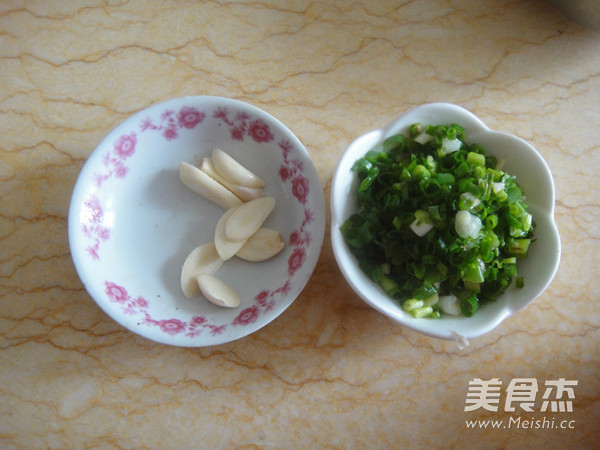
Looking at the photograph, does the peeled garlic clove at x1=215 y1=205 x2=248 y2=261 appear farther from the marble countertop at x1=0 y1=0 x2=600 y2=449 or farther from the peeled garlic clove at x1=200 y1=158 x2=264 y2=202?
the marble countertop at x1=0 y1=0 x2=600 y2=449

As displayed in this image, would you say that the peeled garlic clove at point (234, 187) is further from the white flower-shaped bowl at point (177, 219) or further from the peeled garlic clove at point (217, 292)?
the peeled garlic clove at point (217, 292)

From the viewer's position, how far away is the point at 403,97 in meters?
1.17

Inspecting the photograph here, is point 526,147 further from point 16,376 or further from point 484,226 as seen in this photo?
point 16,376

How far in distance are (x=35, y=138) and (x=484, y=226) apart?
1.01 meters

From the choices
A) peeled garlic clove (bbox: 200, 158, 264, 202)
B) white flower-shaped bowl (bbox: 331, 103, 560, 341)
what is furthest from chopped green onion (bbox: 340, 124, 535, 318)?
peeled garlic clove (bbox: 200, 158, 264, 202)

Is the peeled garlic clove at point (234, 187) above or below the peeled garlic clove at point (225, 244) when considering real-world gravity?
above

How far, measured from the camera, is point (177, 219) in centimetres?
108

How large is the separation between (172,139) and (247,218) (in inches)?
9.6

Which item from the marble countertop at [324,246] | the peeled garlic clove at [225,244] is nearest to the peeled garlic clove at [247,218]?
the peeled garlic clove at [225,244]

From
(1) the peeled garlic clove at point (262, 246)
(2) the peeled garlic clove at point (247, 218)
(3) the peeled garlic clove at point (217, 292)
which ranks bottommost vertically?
(3) the peeled garlic clove at point (217, 292)

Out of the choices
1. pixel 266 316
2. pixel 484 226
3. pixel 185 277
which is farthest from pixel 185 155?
pixel 484 226

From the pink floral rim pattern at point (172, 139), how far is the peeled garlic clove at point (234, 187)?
0.23ft

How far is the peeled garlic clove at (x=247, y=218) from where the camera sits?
1.02 meters

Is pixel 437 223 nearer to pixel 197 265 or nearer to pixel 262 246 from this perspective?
pixel 262 246
